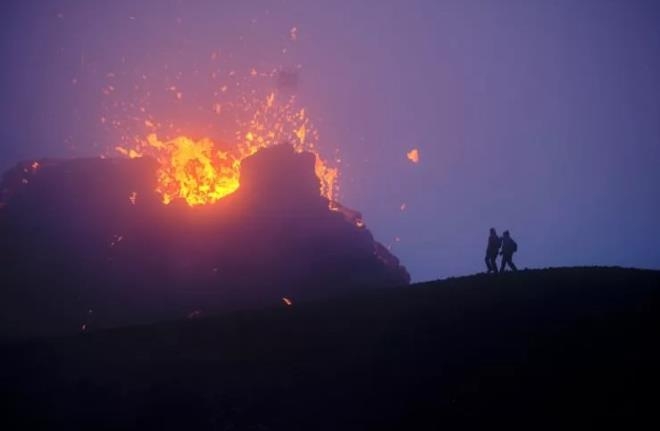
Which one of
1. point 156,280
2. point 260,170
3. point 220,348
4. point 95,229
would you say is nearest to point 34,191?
point 95,229

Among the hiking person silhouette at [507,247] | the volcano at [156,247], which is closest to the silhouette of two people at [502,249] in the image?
the hiking person silhouette at [507,247]

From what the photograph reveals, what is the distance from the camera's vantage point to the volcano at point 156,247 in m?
52.1

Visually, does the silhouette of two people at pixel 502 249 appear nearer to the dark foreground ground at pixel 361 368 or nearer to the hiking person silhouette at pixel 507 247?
the hiking person silhouette at pixel 507 247

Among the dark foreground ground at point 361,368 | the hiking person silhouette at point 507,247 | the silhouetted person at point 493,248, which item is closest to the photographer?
the dark foreground ground at point 361,368

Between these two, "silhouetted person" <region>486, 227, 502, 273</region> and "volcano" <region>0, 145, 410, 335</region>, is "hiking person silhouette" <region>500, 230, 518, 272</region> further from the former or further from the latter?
"volcano" <region>0, 145, 410, 335</region>

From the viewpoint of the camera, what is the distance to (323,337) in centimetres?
1560

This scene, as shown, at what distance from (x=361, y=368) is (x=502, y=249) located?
627 inches

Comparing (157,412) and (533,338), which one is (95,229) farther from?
(533,338)

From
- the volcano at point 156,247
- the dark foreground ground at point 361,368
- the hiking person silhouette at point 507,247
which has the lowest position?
the dark foreground ground at point 361,368

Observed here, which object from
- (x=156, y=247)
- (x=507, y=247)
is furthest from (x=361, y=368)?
(x=156, y=247)

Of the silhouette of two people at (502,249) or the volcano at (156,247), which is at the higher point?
the volcano at (156,247)

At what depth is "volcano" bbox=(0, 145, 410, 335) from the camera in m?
52.1

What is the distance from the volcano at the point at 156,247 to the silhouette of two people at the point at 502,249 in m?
27.2

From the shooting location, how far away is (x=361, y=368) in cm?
1291
